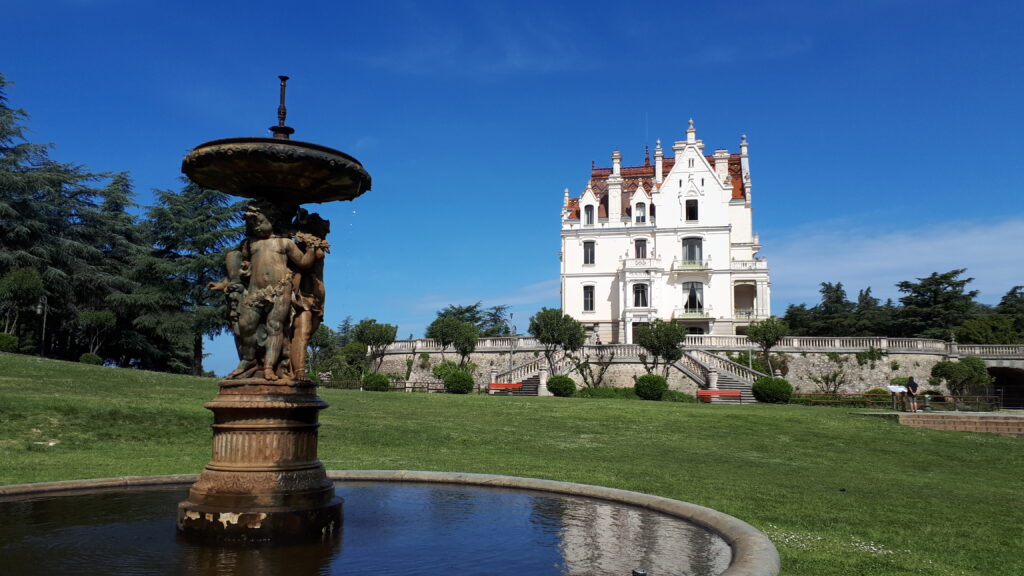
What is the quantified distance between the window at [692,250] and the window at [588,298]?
26.3 ft

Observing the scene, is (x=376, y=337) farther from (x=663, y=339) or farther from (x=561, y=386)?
(x=663, y=339)

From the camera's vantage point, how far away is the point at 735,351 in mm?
46375

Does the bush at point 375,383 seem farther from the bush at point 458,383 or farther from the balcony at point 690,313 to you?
the balcony at point 690,313

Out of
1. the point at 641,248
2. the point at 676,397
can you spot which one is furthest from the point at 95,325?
the point at 641,248

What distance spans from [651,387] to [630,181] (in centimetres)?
3117

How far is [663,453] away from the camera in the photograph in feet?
59.5

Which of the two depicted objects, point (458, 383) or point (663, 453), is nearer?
point (663, 453)

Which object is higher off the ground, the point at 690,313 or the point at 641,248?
the point at 641,248

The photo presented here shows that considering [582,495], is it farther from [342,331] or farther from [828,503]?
[342,331]

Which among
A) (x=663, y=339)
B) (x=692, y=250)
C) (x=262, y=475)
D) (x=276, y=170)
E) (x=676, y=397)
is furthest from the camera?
(x=692, y=250)

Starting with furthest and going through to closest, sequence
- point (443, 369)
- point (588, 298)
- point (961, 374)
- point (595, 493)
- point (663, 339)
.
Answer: point (588, 298) < point (443, 369) < point (961, 374) < point (663, 339) < point (595, 493)

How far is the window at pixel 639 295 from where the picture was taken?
56031 mm

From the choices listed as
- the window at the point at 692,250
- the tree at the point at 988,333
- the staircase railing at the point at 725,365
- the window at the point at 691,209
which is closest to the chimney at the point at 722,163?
the window at the point at 691,209

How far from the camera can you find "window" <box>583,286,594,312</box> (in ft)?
192
